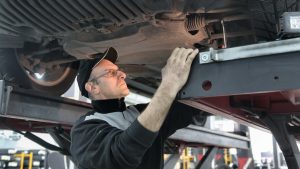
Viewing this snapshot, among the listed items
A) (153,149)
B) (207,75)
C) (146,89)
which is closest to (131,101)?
(146,89)

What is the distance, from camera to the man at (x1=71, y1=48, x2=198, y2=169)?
136 centimetres

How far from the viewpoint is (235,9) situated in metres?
1.81

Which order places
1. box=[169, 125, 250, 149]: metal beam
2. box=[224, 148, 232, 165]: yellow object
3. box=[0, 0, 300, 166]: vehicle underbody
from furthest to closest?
box=[224, 148, 232, 165]: yellow object, box=[169, 125, 250, 149]: metal beam, box=[0, 0, 300, 166]: vehicle underbody

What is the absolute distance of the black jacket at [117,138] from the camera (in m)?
1.38

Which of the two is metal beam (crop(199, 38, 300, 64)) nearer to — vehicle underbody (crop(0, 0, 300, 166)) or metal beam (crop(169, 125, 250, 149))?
vehicle underbody (crop(0, 0, 300, 166))

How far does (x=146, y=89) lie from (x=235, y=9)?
1.63 metres

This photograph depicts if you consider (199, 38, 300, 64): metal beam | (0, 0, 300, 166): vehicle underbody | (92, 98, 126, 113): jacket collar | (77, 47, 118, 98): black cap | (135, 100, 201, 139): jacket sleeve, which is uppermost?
(0, 0, 300, 166): vehicle underbody

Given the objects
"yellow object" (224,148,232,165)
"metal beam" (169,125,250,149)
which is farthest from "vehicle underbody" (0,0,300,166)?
"yellow object" (224,148,232,165)

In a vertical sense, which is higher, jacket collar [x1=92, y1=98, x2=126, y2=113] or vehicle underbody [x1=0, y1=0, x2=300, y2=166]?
vehicle underbody [x1=0, y1=0, x2=300, y2=166]

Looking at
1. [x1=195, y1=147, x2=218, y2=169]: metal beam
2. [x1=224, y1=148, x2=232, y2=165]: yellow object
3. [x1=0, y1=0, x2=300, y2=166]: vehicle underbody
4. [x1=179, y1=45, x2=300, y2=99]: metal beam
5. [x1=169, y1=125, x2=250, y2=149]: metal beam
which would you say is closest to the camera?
[x1=179, y1=45, x2=300, y2=99]: metal beam

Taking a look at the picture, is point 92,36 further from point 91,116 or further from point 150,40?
point 91,116

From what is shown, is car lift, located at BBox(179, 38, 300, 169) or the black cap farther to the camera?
the black cap

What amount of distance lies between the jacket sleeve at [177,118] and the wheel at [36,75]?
2.94 feet

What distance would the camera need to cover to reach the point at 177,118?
6.00 feet
